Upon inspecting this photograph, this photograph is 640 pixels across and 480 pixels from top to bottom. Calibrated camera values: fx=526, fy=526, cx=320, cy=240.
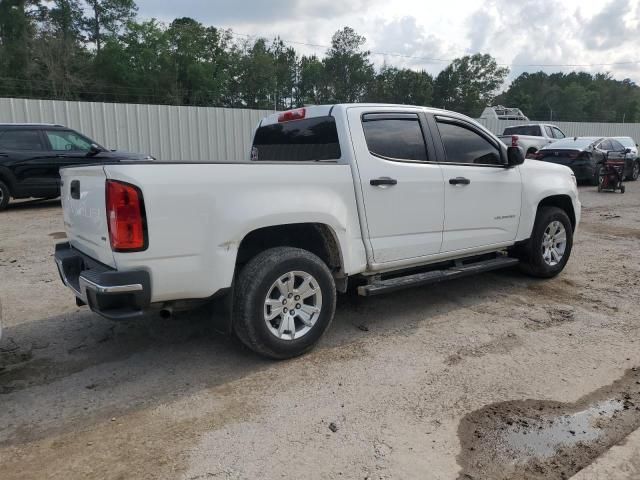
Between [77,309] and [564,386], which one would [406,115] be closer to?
[564,386]

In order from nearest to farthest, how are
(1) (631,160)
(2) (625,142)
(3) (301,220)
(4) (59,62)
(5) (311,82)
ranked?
1. (3) (301,220)
2. (1) (631,160)
3. (2) (625,142)
4. (4) (59,62)
5. (5) (311,82)

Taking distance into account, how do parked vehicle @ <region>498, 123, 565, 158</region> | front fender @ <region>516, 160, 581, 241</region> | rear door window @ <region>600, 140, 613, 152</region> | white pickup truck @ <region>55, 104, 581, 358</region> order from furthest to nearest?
1. parked vehicle @ <region>498, 123, 565, 158</region>
2. rear door window @ <region>600, 140, 613, 152</region>
3. front fender @ <region>516, 160, 581, 241</region>
4. white pickup truck @ <region>55, 104, 581, 358</region>

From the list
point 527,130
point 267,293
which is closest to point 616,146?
point 527,130

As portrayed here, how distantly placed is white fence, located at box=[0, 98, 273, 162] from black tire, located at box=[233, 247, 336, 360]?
11114 millimetres

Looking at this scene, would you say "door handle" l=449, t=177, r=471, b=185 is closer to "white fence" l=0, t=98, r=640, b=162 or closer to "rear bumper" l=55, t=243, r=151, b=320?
"rear bumper" l=55, t=243, r=151, b=320

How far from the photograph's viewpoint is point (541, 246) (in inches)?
231

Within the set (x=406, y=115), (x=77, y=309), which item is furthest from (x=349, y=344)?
(x=77, y=309)

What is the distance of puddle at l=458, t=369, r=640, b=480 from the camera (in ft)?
8.82

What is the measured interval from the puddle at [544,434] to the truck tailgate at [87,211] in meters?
2.42

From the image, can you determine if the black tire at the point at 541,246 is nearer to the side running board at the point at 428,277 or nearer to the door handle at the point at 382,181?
the side running board at the point at 428,277

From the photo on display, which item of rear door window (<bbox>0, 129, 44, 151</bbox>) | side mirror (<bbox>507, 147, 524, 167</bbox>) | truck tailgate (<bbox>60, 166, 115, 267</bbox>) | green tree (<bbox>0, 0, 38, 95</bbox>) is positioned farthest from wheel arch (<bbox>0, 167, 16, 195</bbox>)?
A: green tree (<bbox>0, 0, 38, 95</bbox>)

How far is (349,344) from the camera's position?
4.27 metres

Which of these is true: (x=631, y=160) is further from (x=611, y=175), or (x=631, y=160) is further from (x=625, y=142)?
(x=611, y=175)

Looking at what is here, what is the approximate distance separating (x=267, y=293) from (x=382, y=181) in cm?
135
